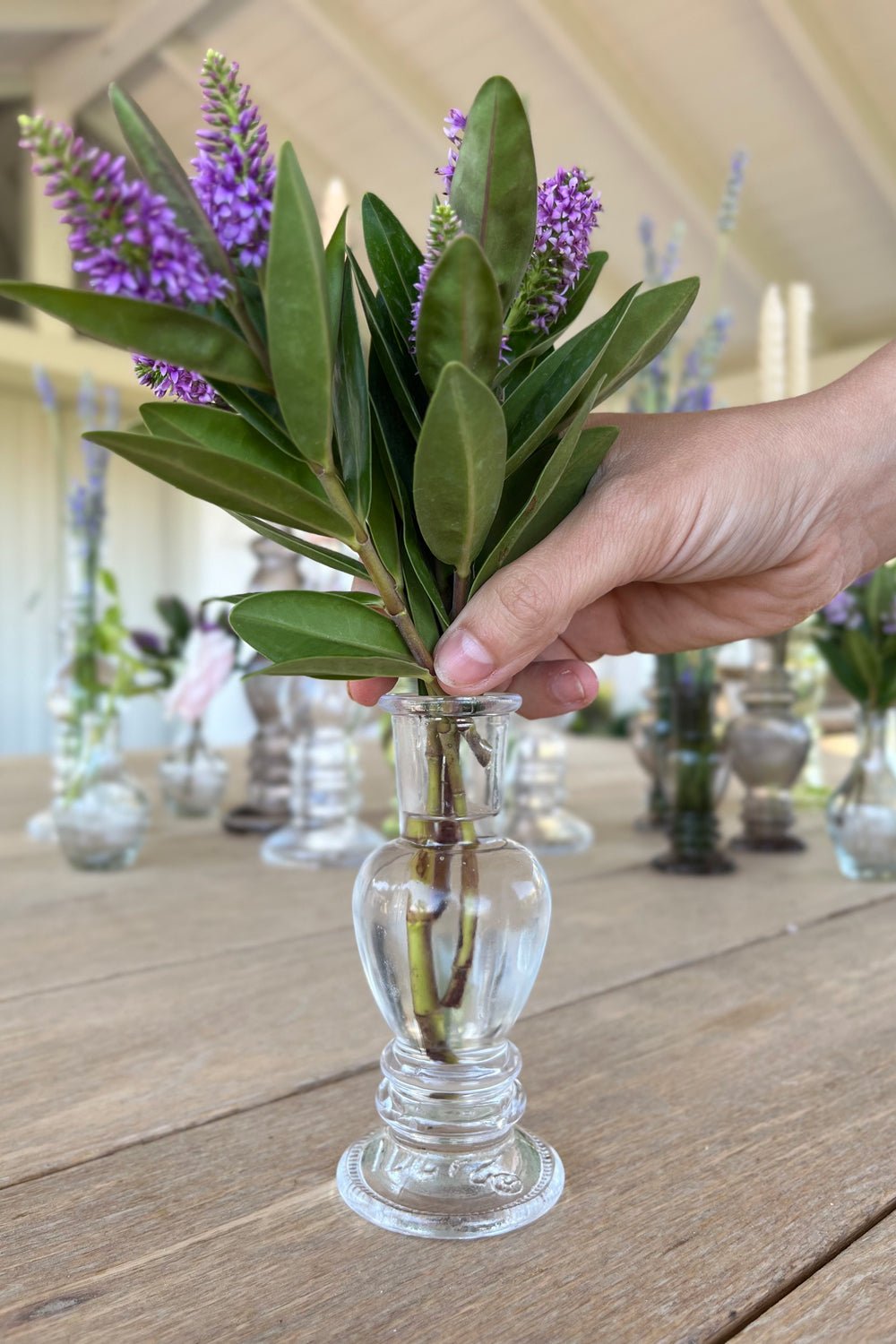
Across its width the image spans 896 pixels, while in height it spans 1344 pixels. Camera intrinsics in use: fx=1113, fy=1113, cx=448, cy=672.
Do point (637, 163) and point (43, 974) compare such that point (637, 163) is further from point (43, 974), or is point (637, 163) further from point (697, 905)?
point (43, 974)

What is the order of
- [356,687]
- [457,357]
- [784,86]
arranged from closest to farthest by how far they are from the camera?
[457,357] < [356,687] < [784,86]

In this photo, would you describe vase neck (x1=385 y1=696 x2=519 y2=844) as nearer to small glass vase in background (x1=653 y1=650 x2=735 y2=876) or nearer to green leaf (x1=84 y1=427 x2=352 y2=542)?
green leaf (x1=84 y1=427 x2=352 y2=542)

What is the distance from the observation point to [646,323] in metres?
0.46

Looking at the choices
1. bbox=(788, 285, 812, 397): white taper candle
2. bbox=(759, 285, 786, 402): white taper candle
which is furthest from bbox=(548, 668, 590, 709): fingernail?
bbox=(788, 285, 812, 397): white taper candle

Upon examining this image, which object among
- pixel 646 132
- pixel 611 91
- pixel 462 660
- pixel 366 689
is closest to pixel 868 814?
pixel 366 689

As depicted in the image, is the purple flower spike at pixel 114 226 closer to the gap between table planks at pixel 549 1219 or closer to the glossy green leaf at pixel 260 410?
the glossy green leaf at pixel 260 410

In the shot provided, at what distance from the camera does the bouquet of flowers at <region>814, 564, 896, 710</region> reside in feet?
3.66

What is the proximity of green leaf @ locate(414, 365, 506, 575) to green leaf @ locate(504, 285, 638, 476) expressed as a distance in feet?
0.10

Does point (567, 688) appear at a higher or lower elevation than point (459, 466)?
lower

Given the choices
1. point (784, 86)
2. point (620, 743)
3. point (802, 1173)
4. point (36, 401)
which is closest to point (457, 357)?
point (802, 1173)

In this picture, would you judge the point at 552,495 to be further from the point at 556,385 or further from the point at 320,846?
the point at 320,846

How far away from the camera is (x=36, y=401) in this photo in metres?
5.41

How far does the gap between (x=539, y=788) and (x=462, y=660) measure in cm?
88

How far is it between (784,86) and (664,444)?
3746 millimetres
